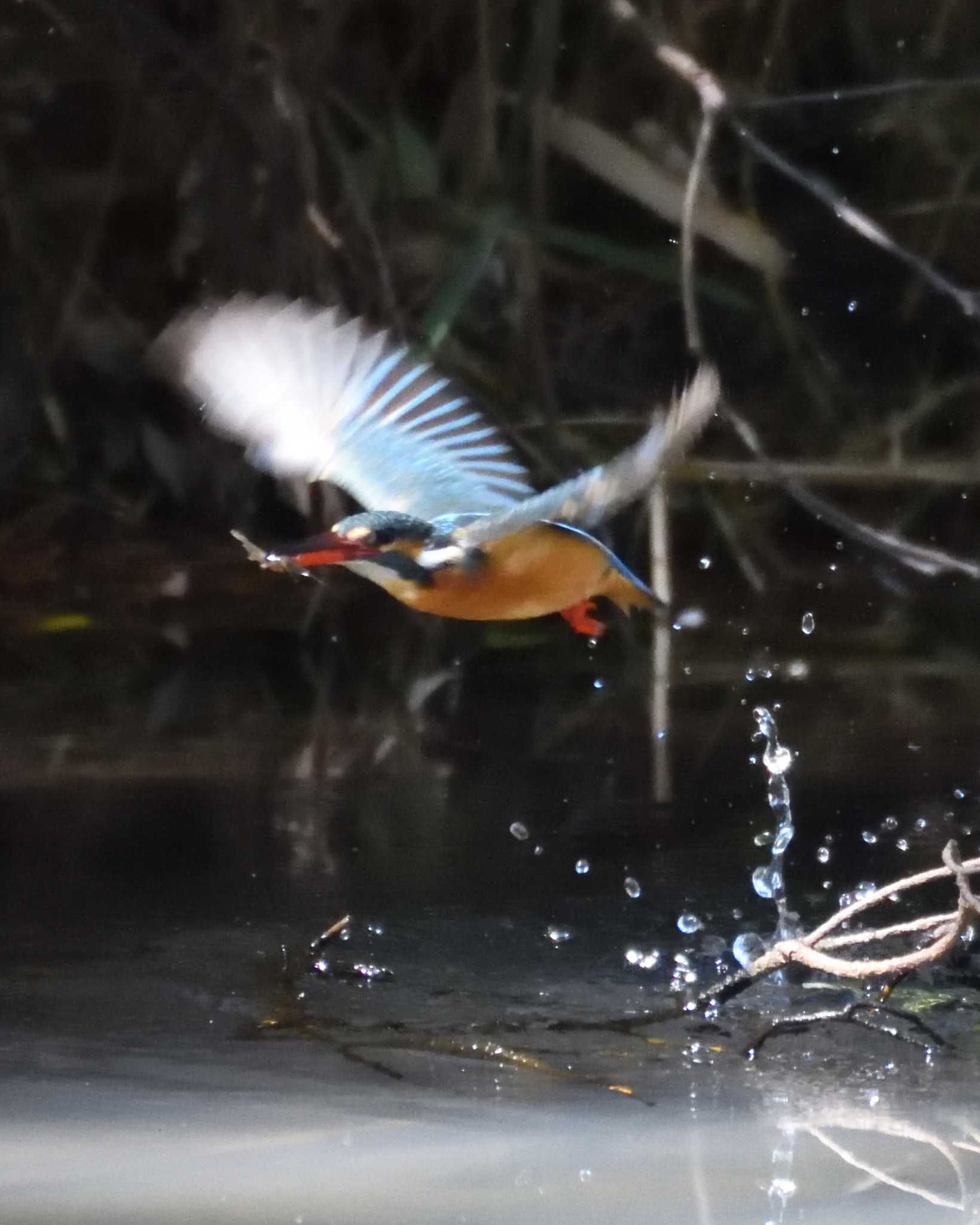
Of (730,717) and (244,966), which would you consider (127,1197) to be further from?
(730,717)

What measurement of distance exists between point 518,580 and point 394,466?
305 millimetres

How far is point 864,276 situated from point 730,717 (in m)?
1.71

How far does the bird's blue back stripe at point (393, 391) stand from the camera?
200 centimetres

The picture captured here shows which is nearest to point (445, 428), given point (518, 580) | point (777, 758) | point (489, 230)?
point (518, 580)

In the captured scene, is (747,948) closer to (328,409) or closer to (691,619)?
Result: (328,409)

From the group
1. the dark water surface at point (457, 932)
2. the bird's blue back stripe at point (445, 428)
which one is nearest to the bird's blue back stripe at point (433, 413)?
the bird's blue back stripe at point (445, 428)

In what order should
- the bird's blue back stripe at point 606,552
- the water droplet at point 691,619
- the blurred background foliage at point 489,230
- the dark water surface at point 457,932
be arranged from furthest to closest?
the blurred background foliage at point 489,230 → the water droplet at point 691,619 → the bird's blue back stripe at point 606,552 → the dark water surface at point 457,932

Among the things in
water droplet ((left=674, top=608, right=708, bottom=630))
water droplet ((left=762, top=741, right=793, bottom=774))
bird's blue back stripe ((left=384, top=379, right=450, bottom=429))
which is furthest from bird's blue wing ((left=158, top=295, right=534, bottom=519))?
water droplet ((left=674, top=608, right=708, bottom=630))

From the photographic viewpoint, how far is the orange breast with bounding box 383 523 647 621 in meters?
1.68

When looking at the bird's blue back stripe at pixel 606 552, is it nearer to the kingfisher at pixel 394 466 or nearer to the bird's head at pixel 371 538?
the kingfisher at pixel 394 466

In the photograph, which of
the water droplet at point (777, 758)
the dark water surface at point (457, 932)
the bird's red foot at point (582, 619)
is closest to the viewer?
the dark water surface at point (457, 932)

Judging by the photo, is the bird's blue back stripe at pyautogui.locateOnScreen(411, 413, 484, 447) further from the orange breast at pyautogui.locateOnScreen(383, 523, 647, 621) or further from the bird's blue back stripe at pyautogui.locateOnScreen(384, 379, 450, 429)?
the orange breast at pyautogui.locateOnScreen(383, 523, 647, 621)

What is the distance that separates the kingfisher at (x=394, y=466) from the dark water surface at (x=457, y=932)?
315 mm

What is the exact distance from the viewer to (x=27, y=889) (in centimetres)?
203
